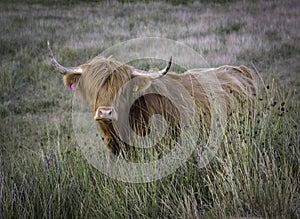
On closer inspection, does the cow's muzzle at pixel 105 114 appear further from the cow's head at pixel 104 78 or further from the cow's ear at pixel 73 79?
the cow's ear at pixel 73 79

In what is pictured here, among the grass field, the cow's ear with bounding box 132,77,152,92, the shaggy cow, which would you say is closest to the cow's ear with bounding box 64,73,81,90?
the shaggy cow

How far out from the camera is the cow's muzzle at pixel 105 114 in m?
3.50

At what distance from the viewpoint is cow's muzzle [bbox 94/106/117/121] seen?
3500 millimetres

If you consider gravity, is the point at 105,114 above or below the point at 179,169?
above

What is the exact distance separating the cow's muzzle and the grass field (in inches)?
15.0

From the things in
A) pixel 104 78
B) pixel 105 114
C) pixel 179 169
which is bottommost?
pixel 179 169

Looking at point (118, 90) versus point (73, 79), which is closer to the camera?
point (118, 90)

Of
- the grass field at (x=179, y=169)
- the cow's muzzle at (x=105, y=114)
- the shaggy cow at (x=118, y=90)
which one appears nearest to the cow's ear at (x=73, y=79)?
the shaggy cow at (x=118, y=90)

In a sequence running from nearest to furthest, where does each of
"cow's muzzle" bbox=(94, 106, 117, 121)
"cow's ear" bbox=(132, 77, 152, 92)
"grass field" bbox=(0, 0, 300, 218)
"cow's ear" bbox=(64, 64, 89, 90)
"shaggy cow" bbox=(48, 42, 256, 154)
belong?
1. "grass field" bbox=(0, 0, 300, 218)
2. "cow's muzzle" bbox=(94, 106, 117, 121)
3. "shaggy cow" bbox=(48, 42, 256, 154)
4. "cow's ear" bbox=(132, 77, 152, 92)
5. "cow's ear" bbox=(64, 64, 89, 90)

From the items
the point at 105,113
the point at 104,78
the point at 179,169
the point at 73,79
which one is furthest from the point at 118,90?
the point at 179,169

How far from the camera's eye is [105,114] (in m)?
3.50

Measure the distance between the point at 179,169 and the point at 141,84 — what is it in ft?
3.92

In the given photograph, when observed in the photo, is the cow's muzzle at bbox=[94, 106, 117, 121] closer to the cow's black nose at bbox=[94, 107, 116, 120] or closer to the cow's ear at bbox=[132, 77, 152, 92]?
the cow's black nose at bbox=[94, 107, 116, 120]

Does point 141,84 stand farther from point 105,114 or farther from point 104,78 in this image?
point 105,114
